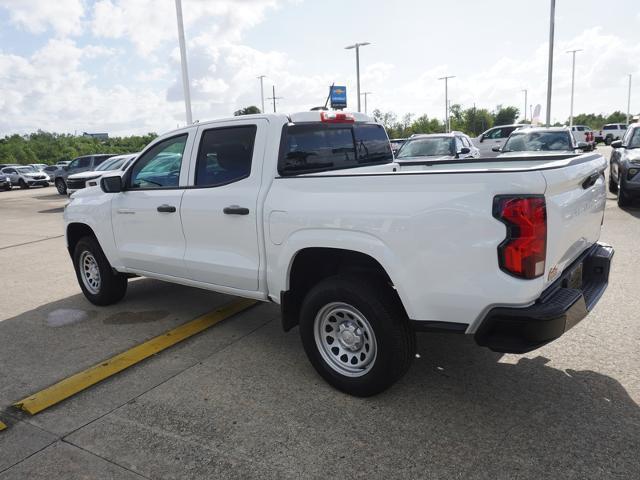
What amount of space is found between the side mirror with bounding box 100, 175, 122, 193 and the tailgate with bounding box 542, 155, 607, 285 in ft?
12.4

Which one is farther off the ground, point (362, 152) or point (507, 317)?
point (362, 152)

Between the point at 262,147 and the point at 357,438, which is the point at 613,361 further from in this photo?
the point at 262,147

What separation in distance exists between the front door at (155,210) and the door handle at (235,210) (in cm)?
65

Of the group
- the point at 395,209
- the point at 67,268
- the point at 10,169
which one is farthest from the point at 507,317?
the point at 10,169

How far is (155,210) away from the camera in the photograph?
455cm

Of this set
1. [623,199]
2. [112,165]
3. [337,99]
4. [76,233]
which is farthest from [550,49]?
[76,233]

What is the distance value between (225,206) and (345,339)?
1.38 meters

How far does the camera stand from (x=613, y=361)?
365 cm

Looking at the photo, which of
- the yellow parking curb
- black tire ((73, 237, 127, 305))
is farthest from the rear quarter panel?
black tire ((73, 237, 127, 305))

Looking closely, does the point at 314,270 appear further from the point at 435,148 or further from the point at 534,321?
the point at 435,148

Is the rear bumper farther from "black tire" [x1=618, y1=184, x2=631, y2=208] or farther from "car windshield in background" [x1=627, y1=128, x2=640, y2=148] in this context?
"car windshield in background" [x1=627, y1=128, x2=640, y2=148]

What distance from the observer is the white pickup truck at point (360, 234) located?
2625 mm

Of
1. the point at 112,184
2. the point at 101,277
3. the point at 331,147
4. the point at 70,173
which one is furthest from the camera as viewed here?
the point at 70,173

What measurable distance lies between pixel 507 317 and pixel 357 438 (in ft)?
3.56
